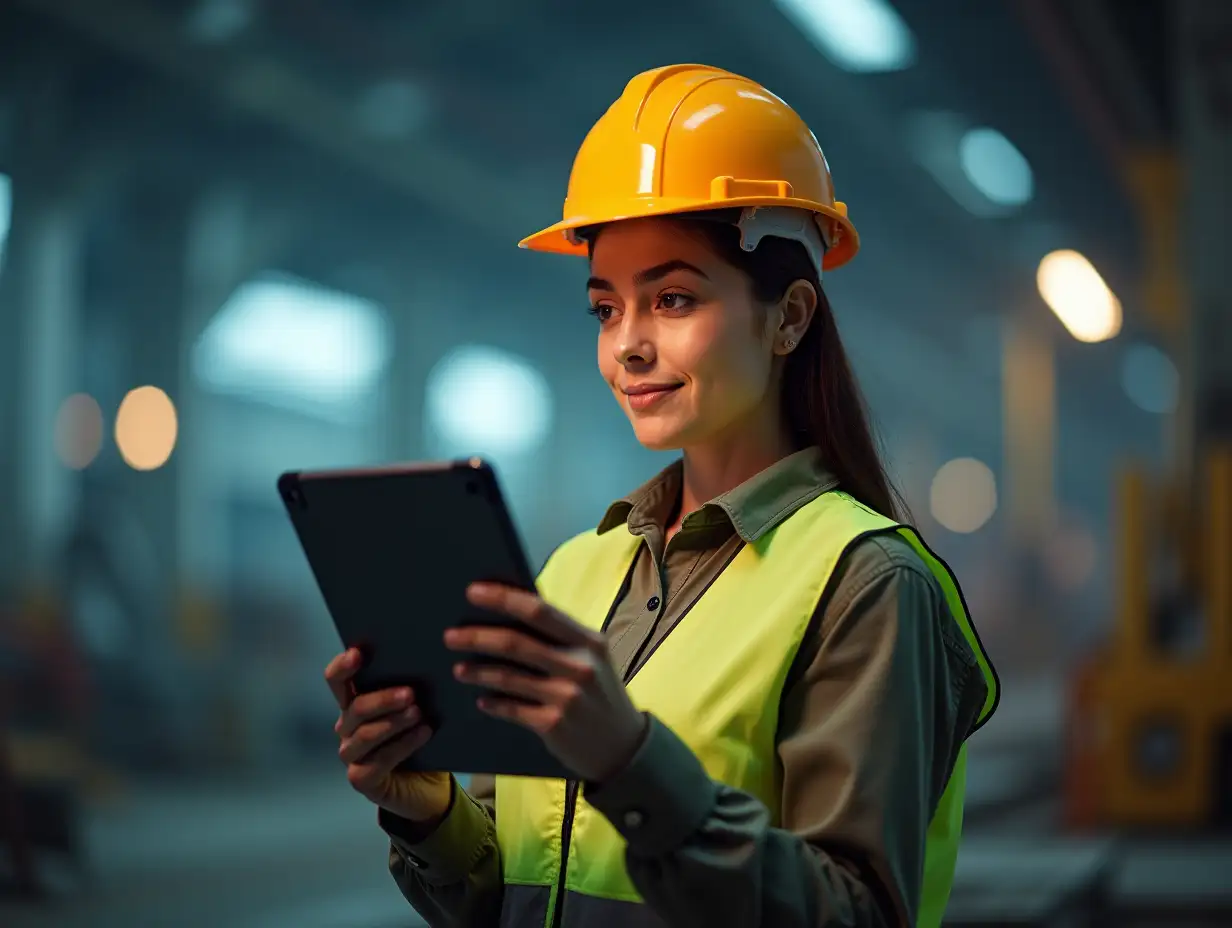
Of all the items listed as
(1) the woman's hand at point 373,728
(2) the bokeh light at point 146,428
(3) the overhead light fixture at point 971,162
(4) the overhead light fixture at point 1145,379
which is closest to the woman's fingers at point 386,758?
(1) the woman's hand at point 373,728

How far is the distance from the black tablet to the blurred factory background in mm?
1070

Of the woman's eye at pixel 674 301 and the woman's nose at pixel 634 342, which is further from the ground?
the woman's eye at pixel 674 301

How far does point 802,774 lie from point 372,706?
45 cm

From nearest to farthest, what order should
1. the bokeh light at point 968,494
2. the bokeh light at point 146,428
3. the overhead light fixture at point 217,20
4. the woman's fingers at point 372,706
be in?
1. the woman's fingers at point 372,706
2. the overhead light fixture at point 217,20
3. the bokeh light at point 146,428
4. the bokeh light at point 968,494

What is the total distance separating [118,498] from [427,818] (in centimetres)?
1596

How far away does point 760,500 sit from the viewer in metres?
1.71

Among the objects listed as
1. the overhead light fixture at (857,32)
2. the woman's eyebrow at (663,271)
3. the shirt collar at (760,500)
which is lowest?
the shirt collar at (760,500)

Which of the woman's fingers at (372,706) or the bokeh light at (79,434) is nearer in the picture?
the woman's fingers at (372,706)

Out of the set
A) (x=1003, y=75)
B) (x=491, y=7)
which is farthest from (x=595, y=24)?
(x=1003, y=75)

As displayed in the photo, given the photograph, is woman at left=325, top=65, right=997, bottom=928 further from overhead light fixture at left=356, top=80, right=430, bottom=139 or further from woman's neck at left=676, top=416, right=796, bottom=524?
overhead light fixture at left=356, top=80, right=430, bottom=139

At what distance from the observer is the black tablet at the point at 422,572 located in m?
1.36

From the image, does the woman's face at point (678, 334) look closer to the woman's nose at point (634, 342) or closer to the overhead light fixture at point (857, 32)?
the woman's nose at point (634, 342)

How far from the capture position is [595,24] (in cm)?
1437

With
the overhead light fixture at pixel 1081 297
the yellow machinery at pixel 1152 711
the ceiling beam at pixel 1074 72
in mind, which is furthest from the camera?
the ceiling beam at pixel 1074 72
